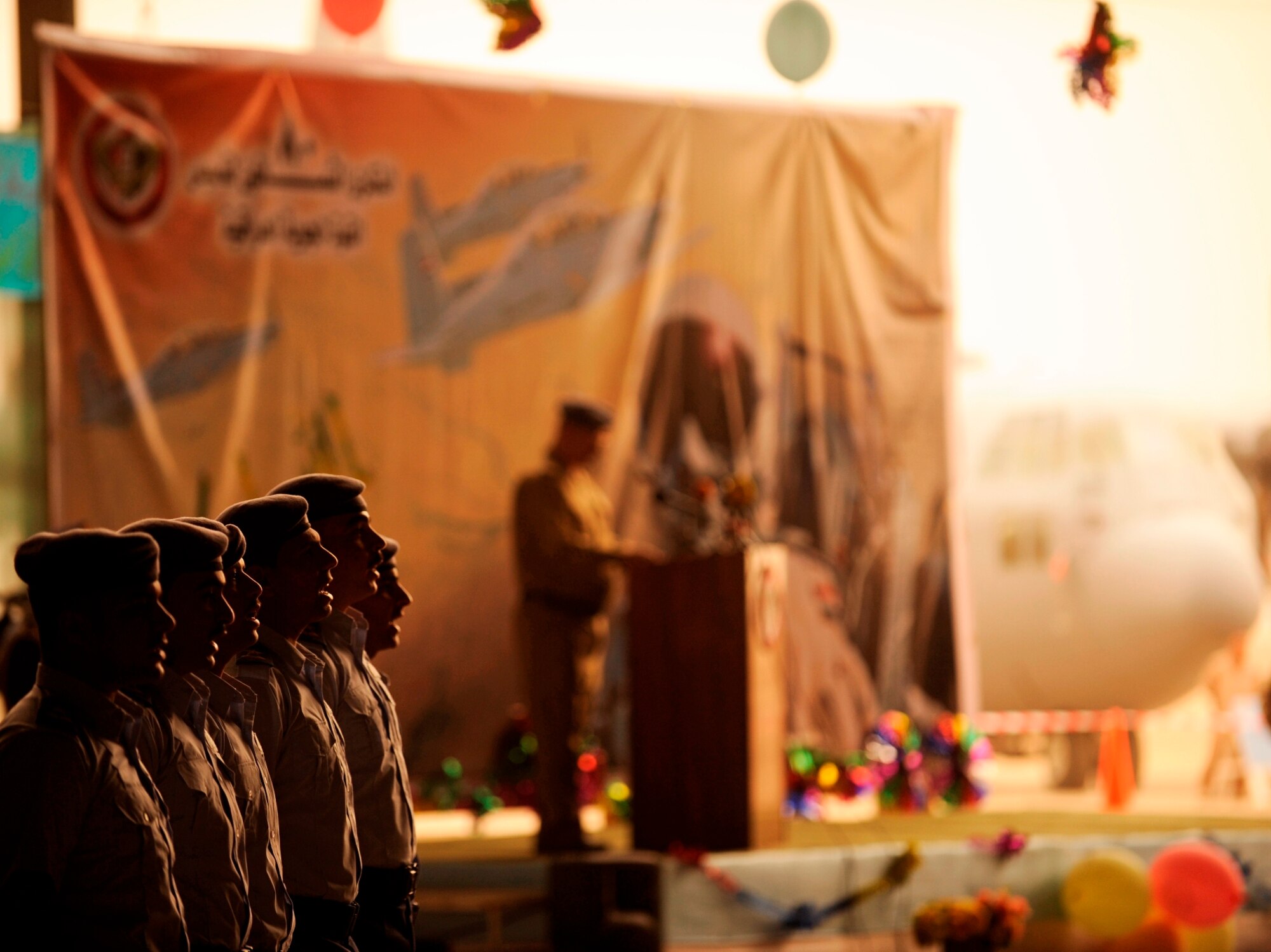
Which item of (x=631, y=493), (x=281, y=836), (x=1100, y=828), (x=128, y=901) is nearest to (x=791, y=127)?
(x=631, y=493)

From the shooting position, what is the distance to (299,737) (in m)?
2.83

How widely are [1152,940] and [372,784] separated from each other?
3856 mm

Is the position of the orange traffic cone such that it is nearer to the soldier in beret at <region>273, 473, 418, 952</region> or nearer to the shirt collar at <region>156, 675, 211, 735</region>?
the soldier in beret at <region>273, 473, 418, 952</region>

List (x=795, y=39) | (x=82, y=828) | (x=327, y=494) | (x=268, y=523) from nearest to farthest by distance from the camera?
(x=82, y=828), (x=268, y=523), (x=327, y=494), (x=795, y=39)

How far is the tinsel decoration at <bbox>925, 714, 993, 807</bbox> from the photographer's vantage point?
808 cm

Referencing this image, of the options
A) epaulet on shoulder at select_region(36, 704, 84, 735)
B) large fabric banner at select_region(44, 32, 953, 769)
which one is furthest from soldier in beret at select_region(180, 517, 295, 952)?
large fabric banner at select_region(44, 32, 953, 769)

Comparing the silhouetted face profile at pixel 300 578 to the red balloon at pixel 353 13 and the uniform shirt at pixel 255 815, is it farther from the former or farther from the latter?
the red balloon at pixel 353 13

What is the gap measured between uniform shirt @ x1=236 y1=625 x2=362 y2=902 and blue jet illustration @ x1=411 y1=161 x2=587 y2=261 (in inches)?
208

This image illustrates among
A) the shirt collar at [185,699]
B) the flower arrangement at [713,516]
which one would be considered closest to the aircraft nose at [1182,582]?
the flower arrangement at [713,516]

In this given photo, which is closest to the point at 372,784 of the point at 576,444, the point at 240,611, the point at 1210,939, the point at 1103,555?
the point at 240,611

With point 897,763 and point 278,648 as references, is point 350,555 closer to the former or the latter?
point 278,648

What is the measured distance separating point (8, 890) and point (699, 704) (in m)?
4.15

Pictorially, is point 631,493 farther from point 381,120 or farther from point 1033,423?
point 1033,423

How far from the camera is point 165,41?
7.50m
